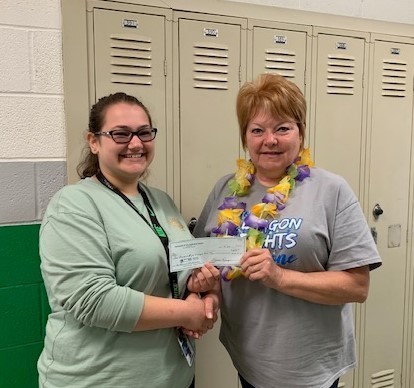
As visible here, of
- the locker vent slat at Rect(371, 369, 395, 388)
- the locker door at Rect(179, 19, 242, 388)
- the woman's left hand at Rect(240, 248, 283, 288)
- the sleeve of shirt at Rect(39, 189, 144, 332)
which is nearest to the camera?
the sleeve of shirt at Rect(39, 189, 144, 332)

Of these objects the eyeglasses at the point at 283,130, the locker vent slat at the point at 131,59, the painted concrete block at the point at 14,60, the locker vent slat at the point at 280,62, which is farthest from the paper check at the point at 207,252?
the locker vent slat at the point at 280,62

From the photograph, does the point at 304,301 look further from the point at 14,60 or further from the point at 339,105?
the point at 14,60

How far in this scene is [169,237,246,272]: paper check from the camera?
1.35 metres

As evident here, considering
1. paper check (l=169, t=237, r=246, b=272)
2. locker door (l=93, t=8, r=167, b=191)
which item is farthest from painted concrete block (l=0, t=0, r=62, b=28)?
paper check (l=169, t=237, r=246, b=272)

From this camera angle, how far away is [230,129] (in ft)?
6.89

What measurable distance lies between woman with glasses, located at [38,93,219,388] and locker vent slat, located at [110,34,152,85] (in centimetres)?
46

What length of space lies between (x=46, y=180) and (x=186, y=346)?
2.94 ft

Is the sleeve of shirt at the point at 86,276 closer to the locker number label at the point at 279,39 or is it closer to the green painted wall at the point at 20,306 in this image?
the green painted wall at the point at 20,306

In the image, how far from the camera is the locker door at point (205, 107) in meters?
2.00

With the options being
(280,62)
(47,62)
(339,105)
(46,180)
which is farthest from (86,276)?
(339,105)

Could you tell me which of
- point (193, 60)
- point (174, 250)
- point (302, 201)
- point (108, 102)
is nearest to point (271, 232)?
point (302, 201)

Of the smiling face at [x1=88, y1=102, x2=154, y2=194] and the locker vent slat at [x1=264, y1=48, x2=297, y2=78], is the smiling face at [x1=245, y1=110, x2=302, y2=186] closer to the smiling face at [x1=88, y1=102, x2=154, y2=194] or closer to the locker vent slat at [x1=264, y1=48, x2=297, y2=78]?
the smiling face at [x1=88, y1=102, x2=154, y2=194]

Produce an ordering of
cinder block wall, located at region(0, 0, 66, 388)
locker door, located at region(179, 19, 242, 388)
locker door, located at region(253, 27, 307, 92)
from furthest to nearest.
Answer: locker door, located at region(253, 27, 307, 92)
locker door, located at region(179, 19, 242, 388)
cinder block wall, located at region(0, 0, 66, 388)

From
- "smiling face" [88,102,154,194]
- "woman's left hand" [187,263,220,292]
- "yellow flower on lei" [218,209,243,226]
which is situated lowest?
"woman's left hand" [187,263,220,292]
